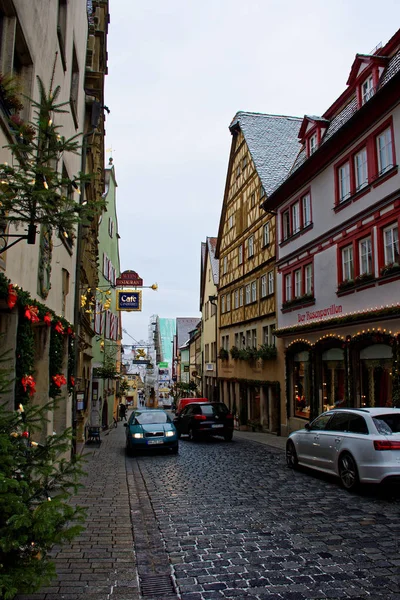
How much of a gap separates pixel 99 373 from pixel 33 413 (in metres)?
23.2

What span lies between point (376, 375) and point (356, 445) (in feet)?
22.0

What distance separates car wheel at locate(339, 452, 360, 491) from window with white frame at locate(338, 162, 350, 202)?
10.4 metres

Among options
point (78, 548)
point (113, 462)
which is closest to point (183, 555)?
point (78, 548)

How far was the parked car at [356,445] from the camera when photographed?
866 cm

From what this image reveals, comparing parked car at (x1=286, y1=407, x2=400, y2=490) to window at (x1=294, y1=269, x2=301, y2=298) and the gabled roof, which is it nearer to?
window at (x1=294, y1=269, x2=301, y2=298)

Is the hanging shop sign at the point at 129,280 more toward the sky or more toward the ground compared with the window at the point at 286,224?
more toward the ground

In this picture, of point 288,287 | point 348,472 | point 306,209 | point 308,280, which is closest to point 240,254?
point 288,287

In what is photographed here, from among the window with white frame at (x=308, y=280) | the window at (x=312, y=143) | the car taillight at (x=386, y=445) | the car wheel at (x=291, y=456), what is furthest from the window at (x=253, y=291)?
the car taillight at (x=386, y=445)

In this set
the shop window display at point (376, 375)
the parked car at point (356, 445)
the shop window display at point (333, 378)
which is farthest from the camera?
the shop window display at point (333, 378)

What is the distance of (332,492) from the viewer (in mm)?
9383

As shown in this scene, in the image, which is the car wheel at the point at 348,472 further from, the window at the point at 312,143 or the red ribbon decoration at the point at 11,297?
the window at the point at 312,143

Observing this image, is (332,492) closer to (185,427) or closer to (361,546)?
(361,546)

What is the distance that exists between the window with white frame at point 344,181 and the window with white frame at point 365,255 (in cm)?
206

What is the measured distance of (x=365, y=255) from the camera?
53.5ft
